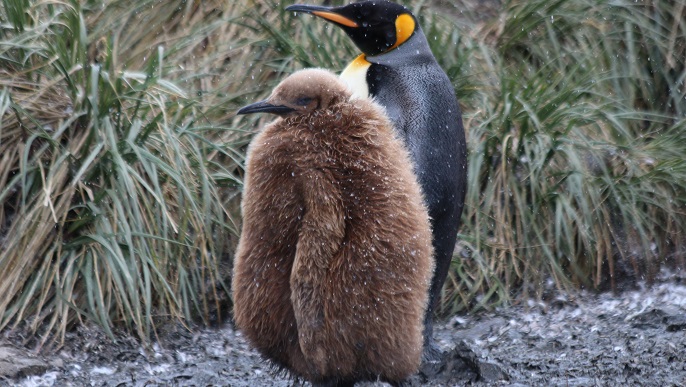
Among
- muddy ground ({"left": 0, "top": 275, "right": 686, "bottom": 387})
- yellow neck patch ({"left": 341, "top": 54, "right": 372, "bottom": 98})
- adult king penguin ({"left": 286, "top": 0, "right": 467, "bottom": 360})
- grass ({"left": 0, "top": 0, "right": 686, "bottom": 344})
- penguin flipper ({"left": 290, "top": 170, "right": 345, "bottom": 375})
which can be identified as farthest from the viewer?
grass ({"left": 0, "top": 0, "right": 686, "bottom": 344})

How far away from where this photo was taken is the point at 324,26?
613 centimetres

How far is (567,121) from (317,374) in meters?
3.16

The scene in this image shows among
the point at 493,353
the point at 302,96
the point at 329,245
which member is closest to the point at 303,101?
the point at 302,96

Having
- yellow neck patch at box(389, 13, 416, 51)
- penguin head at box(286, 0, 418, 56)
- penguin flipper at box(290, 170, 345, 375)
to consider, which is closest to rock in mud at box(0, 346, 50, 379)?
penguin flipper at box(290, 170, 345, 375)

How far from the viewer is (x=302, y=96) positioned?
10.4 ft

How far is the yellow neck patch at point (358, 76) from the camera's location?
4.26 meters

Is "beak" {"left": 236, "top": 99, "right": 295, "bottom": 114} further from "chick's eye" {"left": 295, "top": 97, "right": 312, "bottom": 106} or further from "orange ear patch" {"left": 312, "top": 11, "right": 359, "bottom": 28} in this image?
"orange ear patch" {"left": 312, "top": 11, "right": 359, "bottom": 28}

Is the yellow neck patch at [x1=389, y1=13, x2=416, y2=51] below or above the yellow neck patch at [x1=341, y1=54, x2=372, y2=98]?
below

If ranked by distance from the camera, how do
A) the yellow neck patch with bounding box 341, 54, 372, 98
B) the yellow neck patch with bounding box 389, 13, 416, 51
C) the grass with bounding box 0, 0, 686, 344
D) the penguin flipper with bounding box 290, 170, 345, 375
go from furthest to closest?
the grass with bounding box 0, 0, 686, 344 < the yellow neck patch with bounding box 389, 13, 416, 51 < the yellow neck patch with bounding box 341, 54, 372, 98 < the penguin flipper with bounding box 290, 170, 345, 375

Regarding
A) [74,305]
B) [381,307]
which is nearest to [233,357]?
[74,305]

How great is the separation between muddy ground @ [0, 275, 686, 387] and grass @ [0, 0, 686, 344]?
117 mm

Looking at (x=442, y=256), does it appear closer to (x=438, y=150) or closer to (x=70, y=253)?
(x=438, y=150)

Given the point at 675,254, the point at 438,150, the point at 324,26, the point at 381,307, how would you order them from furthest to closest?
the point at 324,26 < the point at 675,254 < the point at 438,150 < the point at 381,307

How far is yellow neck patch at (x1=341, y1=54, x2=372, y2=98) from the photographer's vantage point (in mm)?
4262
